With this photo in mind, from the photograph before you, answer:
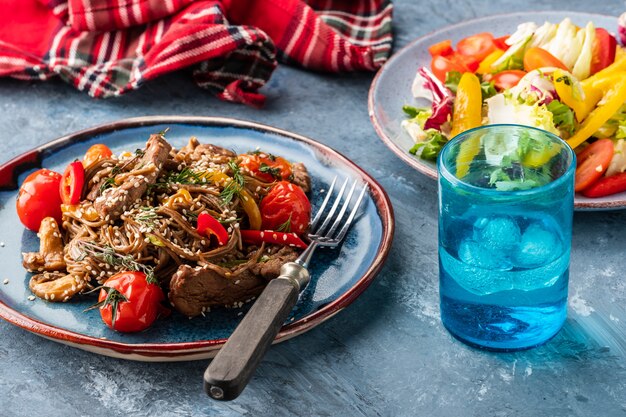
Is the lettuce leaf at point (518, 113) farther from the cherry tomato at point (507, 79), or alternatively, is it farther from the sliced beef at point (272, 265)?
the sliced beef at point (272, 265)

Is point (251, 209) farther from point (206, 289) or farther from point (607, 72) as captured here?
point (607, 72)

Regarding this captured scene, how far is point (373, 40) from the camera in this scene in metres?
3.70

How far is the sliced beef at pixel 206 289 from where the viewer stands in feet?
6.79

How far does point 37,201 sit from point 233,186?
0.61 metres

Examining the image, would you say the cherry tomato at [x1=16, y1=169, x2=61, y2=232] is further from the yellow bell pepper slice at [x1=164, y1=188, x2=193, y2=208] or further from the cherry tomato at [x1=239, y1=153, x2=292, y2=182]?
the cherry tomato at [x1=239, y1=153, x2=292, y2=182]

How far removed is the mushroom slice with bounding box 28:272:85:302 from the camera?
2.16 meters

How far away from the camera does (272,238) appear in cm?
231

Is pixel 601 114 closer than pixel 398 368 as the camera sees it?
No

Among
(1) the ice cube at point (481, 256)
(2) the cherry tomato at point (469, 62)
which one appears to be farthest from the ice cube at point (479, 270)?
(2) the cherry tomato at point (469, 62)

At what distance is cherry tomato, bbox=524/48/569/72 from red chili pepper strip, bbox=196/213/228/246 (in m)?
1.35

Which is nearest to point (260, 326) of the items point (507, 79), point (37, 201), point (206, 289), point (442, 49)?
point (206, 289)

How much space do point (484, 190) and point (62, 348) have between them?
1.18 metres

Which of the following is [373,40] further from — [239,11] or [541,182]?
[541,182]

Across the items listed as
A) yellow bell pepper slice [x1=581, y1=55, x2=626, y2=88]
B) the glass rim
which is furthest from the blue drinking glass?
yellow bell pepper slice [x1=581, y1=55, x2=626, y2=88]
